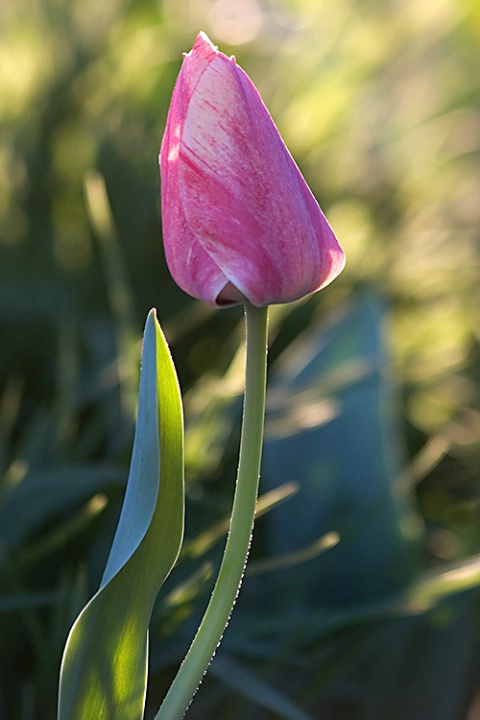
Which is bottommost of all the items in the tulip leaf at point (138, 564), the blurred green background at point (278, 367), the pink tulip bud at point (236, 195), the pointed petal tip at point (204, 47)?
the blurred green background at point (278, 367)

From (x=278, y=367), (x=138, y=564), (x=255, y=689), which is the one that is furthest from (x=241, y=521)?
(x=278, y=367)

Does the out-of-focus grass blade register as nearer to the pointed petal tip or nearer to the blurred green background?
the blurred green background

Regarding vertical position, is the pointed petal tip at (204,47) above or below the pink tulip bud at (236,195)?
above

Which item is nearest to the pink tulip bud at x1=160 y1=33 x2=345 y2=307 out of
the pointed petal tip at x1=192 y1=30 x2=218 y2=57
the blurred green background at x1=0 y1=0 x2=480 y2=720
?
the pointed petal tip at x1=192 y1=30 x2=218 y2=57

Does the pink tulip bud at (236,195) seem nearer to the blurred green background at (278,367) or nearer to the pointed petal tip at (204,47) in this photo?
the pointed petal tip at (204,47)

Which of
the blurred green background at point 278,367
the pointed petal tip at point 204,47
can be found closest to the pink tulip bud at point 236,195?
the pointed petal tip at point 204,47

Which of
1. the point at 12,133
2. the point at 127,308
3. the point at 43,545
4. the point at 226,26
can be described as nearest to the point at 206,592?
the point at 43,545

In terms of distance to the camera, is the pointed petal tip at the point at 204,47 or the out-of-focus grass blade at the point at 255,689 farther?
the out-of-focus grass blade at the point at 255,689
